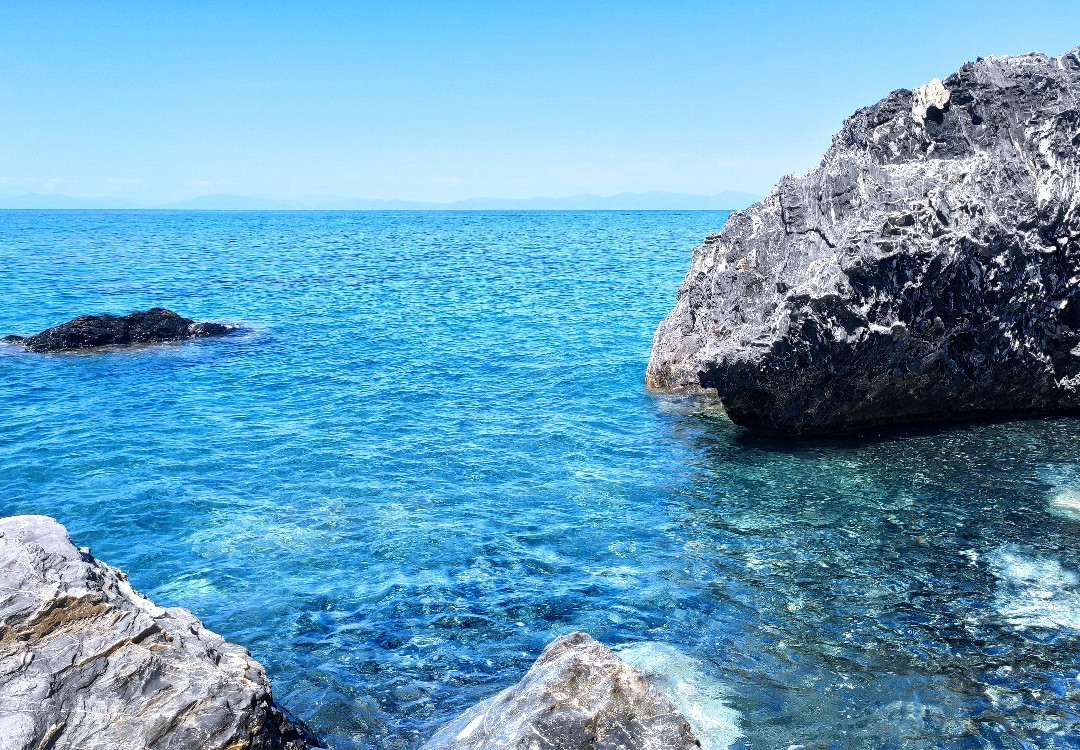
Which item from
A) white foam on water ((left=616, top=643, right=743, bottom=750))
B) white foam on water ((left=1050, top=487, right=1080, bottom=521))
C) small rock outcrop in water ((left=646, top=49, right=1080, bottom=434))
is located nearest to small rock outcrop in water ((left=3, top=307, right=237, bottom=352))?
small rock outcrop in water ((left=646, top=49, right=1080, bottom=434))

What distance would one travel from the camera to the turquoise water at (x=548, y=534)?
9.84 m

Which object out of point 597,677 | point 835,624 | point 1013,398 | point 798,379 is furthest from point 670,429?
point 597,677

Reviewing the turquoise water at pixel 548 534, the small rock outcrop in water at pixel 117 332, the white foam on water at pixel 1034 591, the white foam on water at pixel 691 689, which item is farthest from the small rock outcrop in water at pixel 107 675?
the small rock outcrop in water at pixel 117 332

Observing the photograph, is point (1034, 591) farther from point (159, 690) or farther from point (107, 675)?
point (107, 675)

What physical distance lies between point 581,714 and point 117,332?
1119 inches

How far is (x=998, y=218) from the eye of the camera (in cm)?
1792

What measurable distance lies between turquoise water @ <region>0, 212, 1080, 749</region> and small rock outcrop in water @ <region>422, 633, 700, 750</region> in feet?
7.22

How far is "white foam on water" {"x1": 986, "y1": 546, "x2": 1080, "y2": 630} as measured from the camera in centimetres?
1095

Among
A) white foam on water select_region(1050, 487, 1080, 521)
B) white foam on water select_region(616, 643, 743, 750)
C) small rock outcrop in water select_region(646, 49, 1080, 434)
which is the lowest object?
white foam on water select_region(616, 643, 743, 750)

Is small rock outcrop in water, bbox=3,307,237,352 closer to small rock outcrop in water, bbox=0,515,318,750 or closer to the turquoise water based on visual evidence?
the turquoise water

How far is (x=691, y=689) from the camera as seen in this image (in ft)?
32.1

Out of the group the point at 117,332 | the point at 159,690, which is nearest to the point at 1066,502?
the point at 159,690

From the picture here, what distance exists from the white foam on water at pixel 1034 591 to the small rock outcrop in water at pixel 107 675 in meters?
8.97

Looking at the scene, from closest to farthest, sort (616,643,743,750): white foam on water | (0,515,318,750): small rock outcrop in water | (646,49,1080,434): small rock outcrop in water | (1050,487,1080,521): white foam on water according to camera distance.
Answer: (0,515,318,750): small rock outcrop in water → (616,643,743,750): white foam on water → (1050,487,1080,521): white foam on water → (646,49,1080,434): small rock outcrop in water
